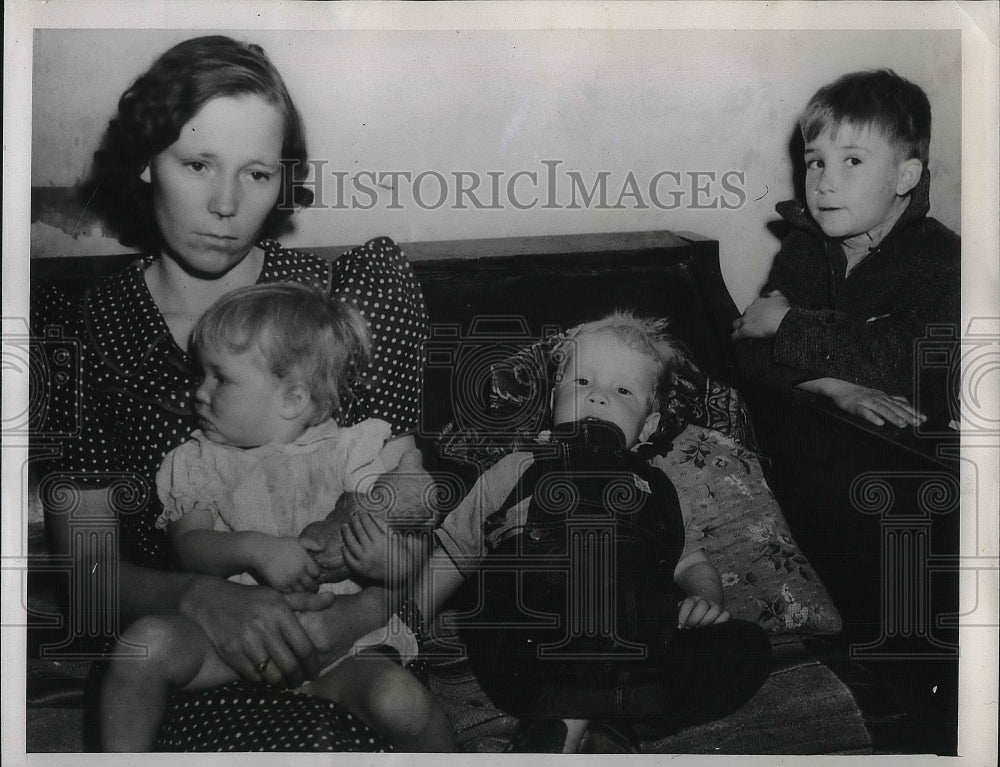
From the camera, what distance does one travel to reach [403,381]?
1.65 metres

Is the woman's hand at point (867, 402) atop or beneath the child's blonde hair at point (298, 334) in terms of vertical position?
beneath

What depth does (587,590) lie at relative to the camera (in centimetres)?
165

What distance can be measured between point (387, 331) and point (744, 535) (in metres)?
0.81

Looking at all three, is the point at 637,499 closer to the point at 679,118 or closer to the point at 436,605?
the point at 436,605

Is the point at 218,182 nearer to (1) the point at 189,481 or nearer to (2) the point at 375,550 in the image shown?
(1) the point at 189,481

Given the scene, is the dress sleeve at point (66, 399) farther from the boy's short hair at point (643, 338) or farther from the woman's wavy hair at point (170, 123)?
the boy's short hair at point (643, 338)

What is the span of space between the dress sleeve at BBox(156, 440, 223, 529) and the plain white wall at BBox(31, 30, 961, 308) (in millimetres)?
449

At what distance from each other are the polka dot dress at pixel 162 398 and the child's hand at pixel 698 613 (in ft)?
2.10

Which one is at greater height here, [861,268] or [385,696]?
[861,268]

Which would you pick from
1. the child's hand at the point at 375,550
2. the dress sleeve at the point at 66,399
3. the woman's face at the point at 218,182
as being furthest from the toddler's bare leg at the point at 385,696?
the woman's face at the point at 218,182

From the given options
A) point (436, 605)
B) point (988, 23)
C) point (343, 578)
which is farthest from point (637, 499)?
point (988, 23)

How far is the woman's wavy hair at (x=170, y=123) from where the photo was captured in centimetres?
164

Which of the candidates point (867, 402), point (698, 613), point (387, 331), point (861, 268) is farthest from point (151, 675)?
point (861, 268)

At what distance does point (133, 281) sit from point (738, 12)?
131 centimetres
